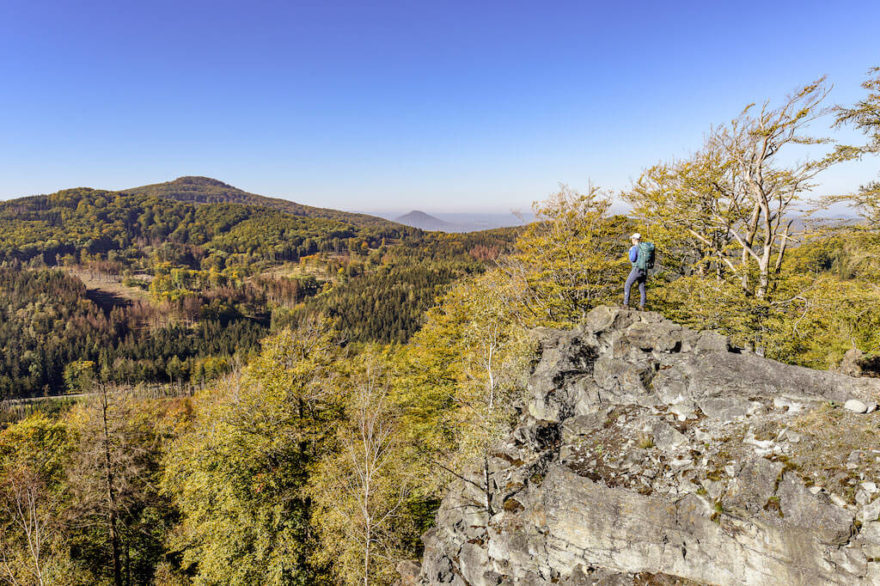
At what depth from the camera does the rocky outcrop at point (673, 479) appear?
24.1 ft

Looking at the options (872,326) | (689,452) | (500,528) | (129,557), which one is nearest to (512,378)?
(500,528)

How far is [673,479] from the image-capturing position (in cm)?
915

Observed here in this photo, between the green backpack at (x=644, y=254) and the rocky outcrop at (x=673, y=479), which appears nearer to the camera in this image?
the rocky outcrop at (x=673, y=479)

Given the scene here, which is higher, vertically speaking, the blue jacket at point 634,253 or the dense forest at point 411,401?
the blue jacket at point 634,253

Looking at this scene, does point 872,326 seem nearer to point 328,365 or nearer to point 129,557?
point 328,365

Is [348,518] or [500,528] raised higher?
[500,528]

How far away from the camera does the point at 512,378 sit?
599 inches

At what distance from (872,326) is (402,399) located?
26.8 m

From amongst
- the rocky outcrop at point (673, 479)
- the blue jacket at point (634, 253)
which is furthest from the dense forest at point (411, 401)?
the blue jacket at point (634, 253)

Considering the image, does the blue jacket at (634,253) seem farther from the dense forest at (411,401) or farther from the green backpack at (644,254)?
the dense forest at (411,401)

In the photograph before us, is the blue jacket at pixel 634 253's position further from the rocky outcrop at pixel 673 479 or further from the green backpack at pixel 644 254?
the rocky outcrop at pixel 673 479

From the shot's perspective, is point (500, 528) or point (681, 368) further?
point (681, 368)

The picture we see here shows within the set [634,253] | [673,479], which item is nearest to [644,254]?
[634,253]

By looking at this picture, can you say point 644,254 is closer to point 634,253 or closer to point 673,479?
point 634,253
